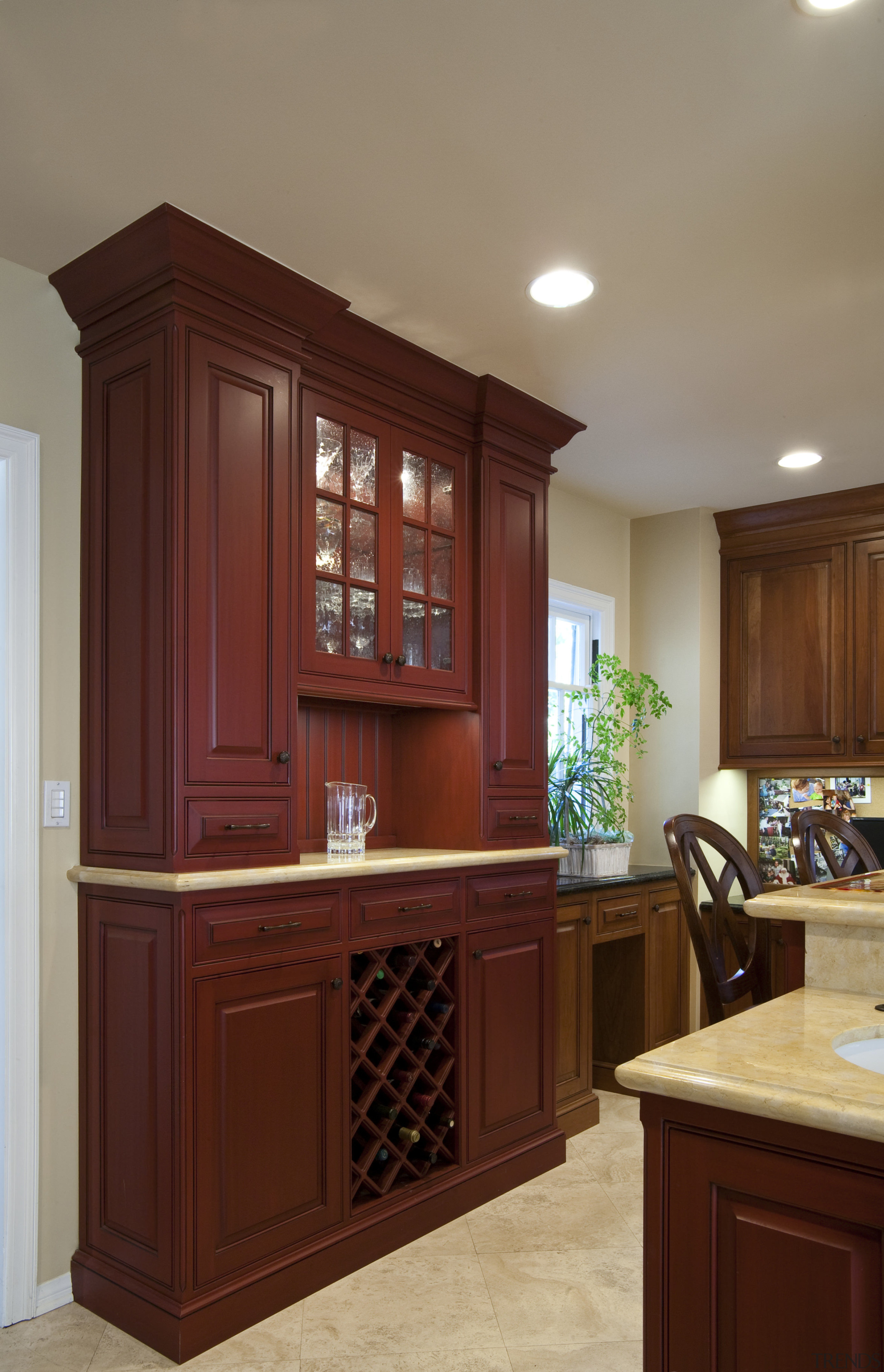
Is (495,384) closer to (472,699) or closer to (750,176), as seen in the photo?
(472,699)

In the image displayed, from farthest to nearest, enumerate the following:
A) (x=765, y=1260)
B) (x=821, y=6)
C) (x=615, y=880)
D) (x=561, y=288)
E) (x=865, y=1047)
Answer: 1. (x=615, y=880)
2. (x=561, y=288)
3. (x=821, y=6)
4. (x=865, y=1047)
5. (x=765, y=1260)

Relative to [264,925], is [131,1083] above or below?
A: below

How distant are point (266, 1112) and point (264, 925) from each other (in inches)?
17.8

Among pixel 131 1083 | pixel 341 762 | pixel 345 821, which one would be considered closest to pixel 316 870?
pixel 345 821

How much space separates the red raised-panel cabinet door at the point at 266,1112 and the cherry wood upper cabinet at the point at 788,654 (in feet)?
9.24

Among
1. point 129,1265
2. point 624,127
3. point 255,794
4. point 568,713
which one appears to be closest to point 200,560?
point 255,794

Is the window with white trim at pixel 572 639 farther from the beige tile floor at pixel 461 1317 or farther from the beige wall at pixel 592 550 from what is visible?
the beige tile floor at pixel 461 1317

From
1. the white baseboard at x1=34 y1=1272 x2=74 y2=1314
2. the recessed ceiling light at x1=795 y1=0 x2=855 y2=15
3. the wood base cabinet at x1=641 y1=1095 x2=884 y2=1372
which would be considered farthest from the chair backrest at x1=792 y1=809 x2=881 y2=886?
the white baseboard at x1=34 y1=1272 x2=74 y2=1314

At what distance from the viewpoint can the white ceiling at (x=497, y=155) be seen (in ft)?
5.70

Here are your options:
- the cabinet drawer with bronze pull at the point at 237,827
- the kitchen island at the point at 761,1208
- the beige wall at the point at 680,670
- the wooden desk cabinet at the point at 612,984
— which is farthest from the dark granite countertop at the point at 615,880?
the kitchen island at the point at 761,1208

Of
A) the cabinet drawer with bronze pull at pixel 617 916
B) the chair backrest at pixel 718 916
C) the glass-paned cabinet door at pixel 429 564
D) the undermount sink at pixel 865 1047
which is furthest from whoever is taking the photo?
the cabinet drawer with bronze pull at pixel 617 916

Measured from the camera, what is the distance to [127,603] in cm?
244

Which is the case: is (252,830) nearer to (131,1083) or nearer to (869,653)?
(131,1083)

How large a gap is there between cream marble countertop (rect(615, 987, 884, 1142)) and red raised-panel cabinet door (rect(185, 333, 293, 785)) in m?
1.34
